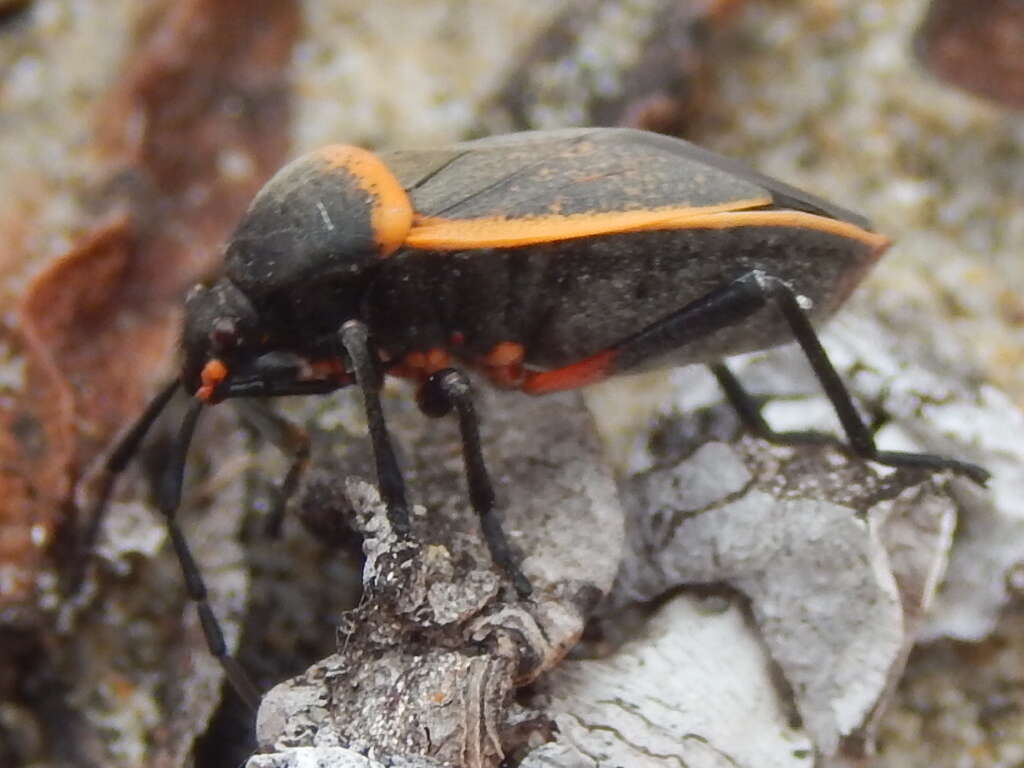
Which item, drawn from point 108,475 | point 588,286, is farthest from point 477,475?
point 108,475

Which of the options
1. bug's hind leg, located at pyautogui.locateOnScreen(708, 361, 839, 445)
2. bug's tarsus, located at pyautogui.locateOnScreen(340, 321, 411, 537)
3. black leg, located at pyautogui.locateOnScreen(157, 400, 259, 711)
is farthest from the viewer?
bug's hind leg, located at pyautogui.locateOnScreen(708, 361, 839, 445)

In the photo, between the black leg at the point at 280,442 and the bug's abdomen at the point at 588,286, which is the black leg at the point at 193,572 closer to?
the black leg at the point at 280,442

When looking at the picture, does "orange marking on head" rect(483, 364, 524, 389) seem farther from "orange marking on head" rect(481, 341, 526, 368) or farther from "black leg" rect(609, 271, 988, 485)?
"black leg" rect(609, 271, 988, 485)

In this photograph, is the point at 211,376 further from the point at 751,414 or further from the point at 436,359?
the point at 751,414

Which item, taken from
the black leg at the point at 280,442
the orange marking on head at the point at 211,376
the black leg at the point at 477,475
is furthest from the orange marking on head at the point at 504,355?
the orange marking on head at the point at 211,376

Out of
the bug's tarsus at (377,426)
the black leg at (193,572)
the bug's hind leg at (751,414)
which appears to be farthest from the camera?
the bug's hind leg at (751,414)

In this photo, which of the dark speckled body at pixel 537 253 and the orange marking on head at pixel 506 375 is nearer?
the dark speckled body at pixel 537 253

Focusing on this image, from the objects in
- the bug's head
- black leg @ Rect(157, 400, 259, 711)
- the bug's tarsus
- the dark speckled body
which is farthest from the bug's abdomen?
black leg @ Rect(157, 400, 259, 711)

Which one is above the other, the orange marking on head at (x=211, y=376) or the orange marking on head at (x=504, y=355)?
the orange marking on head at (x=211, y=376)

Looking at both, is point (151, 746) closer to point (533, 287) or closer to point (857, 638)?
point (533, 287)
